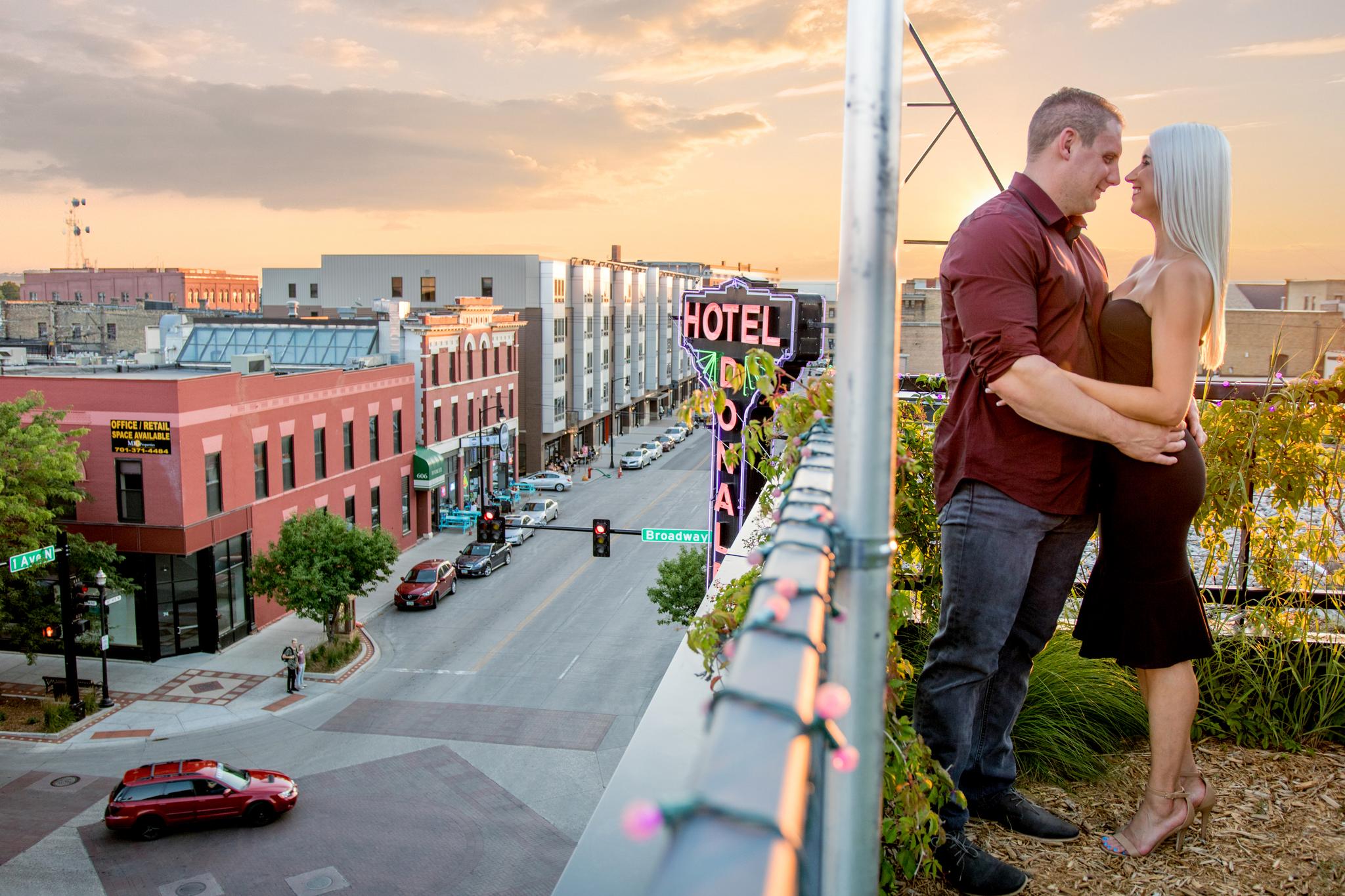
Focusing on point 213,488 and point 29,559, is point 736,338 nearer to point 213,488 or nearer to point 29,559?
point 213,488

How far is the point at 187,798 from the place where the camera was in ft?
63.4

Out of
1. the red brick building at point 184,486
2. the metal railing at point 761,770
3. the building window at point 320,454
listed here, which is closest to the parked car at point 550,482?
the building window at point 320,454

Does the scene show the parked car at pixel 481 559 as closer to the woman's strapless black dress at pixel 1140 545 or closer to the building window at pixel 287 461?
the building window at pixel 287 461

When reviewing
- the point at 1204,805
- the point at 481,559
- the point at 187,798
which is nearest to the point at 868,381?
the point at 1204,805

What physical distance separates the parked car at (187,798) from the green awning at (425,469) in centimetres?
2417

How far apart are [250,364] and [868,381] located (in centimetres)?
3499

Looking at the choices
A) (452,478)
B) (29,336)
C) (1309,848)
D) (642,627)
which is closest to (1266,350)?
(642,627)

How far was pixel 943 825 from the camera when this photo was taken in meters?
3.82

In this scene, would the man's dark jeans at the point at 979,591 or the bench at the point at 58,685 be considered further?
the bench at the point at 58,685

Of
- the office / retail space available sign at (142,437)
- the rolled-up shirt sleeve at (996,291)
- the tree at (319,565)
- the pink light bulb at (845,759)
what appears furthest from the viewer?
the tree at (319,565)

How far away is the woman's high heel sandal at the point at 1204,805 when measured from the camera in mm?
4293

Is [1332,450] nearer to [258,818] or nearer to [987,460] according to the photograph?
[987,460]

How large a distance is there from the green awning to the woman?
4120cm

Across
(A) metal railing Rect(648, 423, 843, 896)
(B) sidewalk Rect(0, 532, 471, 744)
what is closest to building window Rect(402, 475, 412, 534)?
(B) sidewalk Rect(0, 532, 471, 744)
